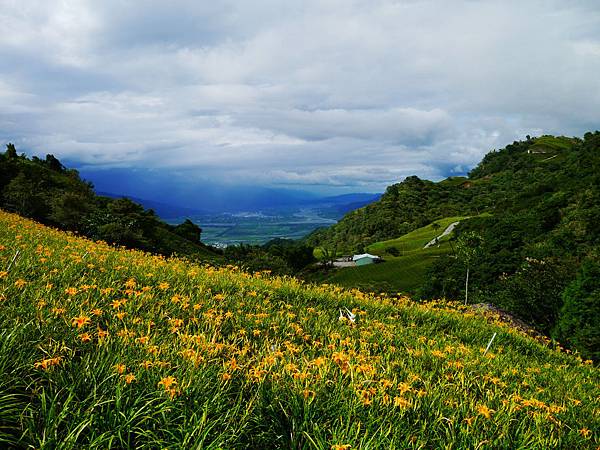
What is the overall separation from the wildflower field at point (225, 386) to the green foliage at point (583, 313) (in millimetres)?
13268

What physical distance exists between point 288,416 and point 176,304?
2516mm

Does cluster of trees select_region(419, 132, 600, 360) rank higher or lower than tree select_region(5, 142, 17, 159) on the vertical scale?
lower

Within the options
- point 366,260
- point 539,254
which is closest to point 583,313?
point 539,254

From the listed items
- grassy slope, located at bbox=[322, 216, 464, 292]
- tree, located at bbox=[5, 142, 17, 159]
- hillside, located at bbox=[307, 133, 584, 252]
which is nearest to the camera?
tree, located at bbox=[5, 142, 17, 159]

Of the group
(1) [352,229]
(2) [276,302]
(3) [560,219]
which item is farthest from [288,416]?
(1) [352,229]

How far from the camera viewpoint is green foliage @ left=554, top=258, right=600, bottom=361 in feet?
50.1

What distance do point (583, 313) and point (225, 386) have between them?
19.9 metres

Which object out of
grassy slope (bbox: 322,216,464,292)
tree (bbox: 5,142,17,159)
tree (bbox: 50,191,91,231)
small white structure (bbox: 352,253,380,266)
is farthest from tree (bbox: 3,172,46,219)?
small white structure (bbox: 352,253,380,266)

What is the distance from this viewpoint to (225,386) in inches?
107

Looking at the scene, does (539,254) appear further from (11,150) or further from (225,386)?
(11,150)

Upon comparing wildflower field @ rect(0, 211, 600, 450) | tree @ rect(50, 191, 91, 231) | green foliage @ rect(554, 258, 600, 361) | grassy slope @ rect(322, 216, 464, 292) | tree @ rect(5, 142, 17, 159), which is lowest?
grassy slope @ rect(322, 216, 464, 292)

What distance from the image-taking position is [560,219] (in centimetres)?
6328

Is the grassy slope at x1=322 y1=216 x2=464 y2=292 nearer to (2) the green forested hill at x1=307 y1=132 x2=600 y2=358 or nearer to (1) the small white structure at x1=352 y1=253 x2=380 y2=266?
(1) the small white structure at x1=352 y1=253 x2=380 y2=266

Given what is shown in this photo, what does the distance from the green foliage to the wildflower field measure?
13268mm
